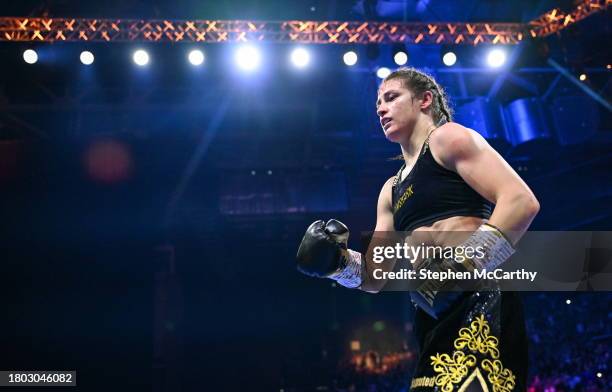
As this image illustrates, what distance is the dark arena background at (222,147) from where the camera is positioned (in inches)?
325

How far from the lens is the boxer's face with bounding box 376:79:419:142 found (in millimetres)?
2498

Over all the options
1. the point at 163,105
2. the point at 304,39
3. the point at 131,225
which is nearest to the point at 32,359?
the point at 131,225

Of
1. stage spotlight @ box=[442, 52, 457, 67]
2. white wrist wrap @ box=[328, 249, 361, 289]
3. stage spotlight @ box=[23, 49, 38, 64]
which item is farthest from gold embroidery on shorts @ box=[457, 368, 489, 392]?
stage spotlight @ box=[23, 49, 38, 64]

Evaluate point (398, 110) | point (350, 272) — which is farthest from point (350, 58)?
point (350, 272)

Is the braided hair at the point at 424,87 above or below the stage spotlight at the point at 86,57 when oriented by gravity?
below

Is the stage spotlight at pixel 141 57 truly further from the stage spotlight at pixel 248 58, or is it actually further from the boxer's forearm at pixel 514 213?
the boxer's forearm at pixel 514 213

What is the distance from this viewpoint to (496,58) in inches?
349

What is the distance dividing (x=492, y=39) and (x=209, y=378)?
12.6 m

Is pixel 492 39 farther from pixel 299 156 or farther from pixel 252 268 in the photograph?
pixel 252 268

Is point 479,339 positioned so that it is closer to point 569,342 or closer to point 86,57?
point 86,57

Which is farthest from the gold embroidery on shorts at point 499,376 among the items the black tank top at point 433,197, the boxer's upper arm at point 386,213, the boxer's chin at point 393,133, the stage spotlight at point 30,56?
the stage spotlight at point 30,56

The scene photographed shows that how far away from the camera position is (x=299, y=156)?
40.0 feet

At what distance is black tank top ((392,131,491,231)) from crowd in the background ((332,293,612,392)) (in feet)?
18.1

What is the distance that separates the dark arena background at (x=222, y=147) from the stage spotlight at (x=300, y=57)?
0.05 meters
